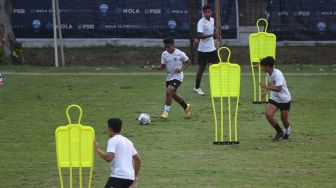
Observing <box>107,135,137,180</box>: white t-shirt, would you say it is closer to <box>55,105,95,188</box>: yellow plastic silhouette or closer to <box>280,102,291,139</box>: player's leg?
<box>55,105,95,188</box>: yellow plastic silhouette

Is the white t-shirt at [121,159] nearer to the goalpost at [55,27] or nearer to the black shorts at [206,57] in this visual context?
the black shorts at [206,57]

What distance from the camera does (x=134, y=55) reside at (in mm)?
35344

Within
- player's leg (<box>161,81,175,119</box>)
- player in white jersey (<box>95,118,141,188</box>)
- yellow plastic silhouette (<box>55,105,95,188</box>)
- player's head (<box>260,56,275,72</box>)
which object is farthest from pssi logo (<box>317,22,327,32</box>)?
player in white jersey (<box>95,118,141,188</box>)

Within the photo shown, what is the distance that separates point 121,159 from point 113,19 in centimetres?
2491

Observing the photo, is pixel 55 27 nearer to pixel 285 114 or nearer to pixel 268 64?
pixel 268 64

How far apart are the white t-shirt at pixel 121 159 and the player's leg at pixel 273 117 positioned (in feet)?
20.1

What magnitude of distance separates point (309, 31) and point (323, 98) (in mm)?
12895

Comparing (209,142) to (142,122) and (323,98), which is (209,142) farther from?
(323,98)

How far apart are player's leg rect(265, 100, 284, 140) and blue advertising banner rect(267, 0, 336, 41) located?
1842 cm

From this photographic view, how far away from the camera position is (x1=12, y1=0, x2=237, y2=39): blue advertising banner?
3594 centimetres

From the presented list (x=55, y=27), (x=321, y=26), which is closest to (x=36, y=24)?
(x=55, y=27)

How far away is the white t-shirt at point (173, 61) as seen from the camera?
65.1 ft

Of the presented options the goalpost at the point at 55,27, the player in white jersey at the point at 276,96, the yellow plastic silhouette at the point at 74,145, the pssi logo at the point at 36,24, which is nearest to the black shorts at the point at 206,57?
the player in white jersey at the point at 276,96

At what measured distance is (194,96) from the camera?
2384cm
